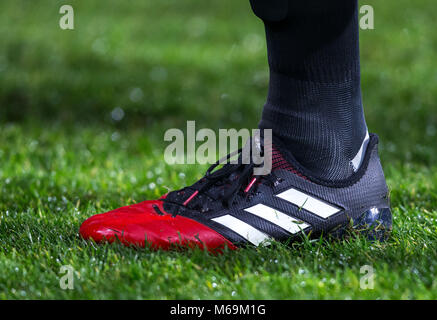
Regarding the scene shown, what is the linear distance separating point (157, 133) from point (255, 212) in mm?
3182

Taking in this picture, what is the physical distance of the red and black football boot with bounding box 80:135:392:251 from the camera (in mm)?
2428

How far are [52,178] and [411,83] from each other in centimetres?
461

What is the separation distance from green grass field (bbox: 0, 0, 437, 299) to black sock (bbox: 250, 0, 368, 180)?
1.33ft

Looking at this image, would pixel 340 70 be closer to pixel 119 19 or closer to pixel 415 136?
pixel 415 136

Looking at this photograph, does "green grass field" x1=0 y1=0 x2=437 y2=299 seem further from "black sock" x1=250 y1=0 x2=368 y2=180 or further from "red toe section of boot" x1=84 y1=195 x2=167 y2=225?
"black sock" x1=250 y1=0 x2=368 y2=180

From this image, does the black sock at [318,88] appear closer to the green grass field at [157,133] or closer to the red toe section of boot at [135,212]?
the green grass field at [157,133]

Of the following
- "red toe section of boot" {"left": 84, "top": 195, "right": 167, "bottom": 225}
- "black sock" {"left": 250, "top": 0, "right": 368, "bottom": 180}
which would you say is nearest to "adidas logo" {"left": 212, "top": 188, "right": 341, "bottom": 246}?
"black sock" {"left": 250, "top": 0, "right": 368, "bottom": 180}

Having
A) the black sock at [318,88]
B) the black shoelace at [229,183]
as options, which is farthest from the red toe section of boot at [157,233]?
the black sock at [318,88]

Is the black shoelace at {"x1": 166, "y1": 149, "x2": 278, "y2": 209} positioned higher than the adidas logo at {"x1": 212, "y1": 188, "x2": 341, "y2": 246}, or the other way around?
the black shoelace at {"x1": 166, "y1": 149, "x2": 278, "y2": 209}

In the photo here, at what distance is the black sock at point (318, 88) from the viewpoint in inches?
94.5

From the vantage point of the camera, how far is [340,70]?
2504 mm

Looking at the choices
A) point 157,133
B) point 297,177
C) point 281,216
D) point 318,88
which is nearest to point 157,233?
point 281,216

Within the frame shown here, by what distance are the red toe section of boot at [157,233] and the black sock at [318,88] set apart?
1.76 feet
